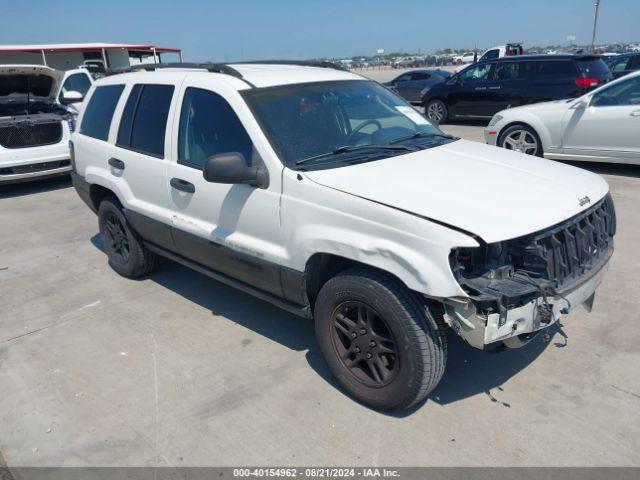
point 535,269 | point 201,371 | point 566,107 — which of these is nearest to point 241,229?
point 201,371

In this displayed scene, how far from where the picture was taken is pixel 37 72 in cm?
938

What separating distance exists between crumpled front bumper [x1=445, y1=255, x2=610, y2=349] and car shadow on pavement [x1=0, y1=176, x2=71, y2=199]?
8.81 metres

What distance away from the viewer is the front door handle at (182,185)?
12.8 ft

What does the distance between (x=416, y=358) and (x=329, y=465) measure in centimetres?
71

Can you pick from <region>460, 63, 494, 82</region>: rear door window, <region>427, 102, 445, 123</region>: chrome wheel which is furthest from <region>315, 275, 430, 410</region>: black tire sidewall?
<region>427, 102, 445, 123</region>: chrome wheel

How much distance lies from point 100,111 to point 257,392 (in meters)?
3.30

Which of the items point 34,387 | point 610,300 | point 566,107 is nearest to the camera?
point 34,387

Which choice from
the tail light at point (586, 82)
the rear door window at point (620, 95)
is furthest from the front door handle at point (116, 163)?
the tail light at point (586, 82)

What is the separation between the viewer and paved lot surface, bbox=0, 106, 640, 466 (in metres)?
2.88

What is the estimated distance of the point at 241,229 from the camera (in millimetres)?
3621

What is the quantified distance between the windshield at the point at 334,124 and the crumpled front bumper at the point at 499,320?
124cm

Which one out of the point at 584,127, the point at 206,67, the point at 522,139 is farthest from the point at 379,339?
the point at 522,139

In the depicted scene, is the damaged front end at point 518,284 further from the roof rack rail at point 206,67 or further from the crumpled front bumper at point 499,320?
the roof rack rail at point 206,67

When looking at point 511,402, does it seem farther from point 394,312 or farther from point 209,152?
point 209,152
